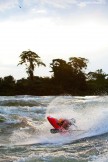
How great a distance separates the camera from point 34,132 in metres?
18.7

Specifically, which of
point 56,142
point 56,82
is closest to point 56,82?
point 56,82

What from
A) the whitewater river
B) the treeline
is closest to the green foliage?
the treeline

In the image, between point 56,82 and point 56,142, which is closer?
point 56,142

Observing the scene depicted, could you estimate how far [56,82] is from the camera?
84375mm

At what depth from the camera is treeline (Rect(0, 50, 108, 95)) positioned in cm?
7769

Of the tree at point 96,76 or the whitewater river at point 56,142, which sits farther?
the tree at point 96,76

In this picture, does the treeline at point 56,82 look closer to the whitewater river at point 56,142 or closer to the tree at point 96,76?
the tree at point 96,76

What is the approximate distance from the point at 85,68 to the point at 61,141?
247ft

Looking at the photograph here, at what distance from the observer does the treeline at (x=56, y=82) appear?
255 ft

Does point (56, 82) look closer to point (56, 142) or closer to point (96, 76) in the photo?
point (96, 76)

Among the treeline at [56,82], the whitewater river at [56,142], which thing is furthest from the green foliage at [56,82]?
the whitewater river at [56,142]

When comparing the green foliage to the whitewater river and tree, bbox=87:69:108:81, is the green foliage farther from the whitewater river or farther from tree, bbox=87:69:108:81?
the whitewater river

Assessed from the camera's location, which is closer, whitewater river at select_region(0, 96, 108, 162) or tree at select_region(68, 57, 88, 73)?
whitewater river at select_region(0, 96, 108, 162)

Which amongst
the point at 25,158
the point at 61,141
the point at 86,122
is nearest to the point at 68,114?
the point at 86,122
